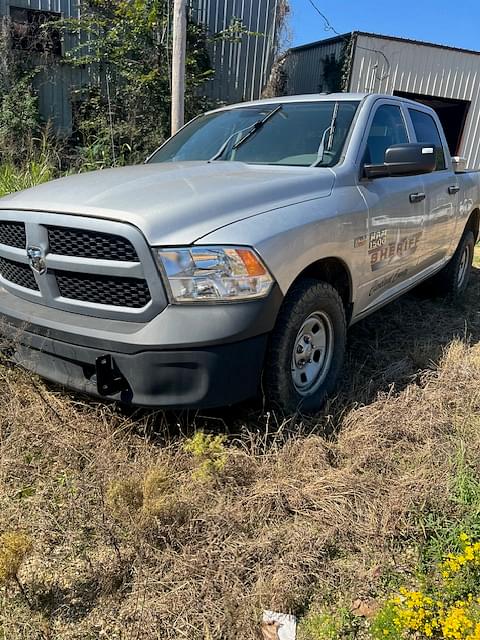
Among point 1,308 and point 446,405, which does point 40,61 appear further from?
point 446,405

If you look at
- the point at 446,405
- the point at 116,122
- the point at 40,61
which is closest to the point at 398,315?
the point at 446,405

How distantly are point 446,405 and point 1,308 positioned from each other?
8.37ft

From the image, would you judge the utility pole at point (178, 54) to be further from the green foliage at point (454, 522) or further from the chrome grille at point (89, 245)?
the green foliage at point (454, 522)

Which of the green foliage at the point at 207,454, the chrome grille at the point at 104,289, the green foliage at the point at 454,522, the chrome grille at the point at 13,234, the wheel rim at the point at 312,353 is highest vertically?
the chrome grille at the point at 13,234

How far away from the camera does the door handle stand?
3.87m

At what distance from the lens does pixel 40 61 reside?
10.8 metres

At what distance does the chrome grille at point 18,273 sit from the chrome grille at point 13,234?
0.10 metres

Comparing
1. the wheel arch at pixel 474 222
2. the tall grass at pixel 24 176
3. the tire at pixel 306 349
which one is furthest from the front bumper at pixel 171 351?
the wheel arch at pixel 474 222

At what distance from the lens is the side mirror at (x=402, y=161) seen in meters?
3.21

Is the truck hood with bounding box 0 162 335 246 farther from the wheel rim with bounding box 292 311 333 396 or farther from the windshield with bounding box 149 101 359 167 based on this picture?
the wheel rim with bounding box 292 311 333 396

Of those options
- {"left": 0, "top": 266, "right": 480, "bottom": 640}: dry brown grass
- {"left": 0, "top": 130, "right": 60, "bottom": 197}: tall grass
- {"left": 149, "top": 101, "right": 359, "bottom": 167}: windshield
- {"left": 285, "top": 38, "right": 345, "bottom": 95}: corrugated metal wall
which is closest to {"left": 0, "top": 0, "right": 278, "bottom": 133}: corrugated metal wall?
{"left": 285, "top": 38, "right": 345, "bottom": 95}: corrugated metal wall

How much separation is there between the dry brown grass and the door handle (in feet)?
4.69

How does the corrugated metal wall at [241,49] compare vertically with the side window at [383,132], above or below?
above

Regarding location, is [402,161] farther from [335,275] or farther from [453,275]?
[453,275]
